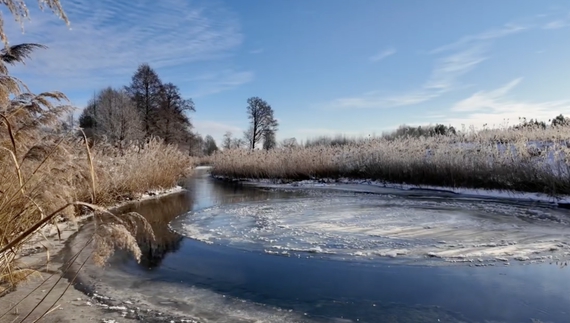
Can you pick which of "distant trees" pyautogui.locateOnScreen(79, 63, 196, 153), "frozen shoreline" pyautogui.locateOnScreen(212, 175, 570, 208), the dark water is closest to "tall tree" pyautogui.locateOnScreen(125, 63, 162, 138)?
"distant trees" pyautogui.locateOnScreen(79, 63, 196, 153)

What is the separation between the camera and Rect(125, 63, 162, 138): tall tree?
111ft

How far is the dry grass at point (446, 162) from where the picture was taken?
11.8 meters

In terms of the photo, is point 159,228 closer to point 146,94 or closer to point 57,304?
point 57,304

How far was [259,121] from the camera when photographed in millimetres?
49656

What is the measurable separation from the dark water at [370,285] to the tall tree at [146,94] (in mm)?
30528

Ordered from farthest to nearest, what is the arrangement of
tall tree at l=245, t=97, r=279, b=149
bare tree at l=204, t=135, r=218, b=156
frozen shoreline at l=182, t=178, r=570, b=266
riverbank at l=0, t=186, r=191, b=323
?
bare tree at l=204, t=135, r=218, b=156
tall tree at l=245, t=97, r=279, b=149
frozen shoreline at l=182, t=178, r=570, b=266
riverbank at l=0, t=186, r=191, b=323

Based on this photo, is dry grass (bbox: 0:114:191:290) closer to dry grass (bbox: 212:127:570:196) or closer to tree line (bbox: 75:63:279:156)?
dry grass (bbox: 212:127:570:196)

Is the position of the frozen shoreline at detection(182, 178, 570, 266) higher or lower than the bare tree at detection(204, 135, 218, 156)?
lower

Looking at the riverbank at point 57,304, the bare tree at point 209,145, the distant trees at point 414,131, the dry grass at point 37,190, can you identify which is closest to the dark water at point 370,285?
the riverbank at point 57,304

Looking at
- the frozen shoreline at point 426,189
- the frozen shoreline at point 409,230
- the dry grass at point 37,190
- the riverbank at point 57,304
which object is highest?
the dry grass at point 37,190

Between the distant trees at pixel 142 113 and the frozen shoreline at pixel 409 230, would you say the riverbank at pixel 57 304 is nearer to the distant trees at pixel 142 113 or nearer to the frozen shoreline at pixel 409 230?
the frozen shoreline at pixel 409 230

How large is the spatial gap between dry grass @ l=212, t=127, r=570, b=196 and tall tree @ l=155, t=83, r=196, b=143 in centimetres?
1235

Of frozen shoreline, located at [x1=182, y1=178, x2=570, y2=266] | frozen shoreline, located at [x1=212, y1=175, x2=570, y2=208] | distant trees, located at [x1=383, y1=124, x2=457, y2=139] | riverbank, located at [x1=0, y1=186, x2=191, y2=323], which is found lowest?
riverbank, located at [x1=0, y1=186, x2=191, y2=323]

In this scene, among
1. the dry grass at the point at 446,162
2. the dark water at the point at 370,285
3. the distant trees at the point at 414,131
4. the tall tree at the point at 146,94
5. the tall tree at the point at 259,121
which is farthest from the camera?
the tall tree at the point at 259,121
